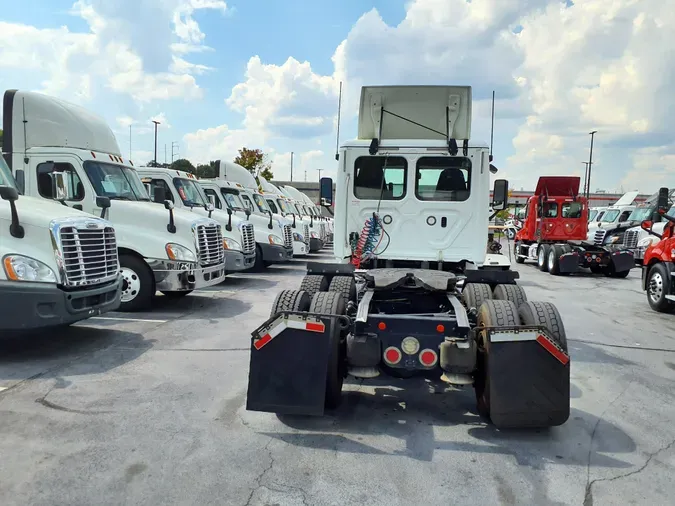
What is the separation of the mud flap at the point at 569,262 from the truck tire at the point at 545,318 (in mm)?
12953

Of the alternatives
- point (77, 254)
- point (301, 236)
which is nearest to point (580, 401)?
point (77, 254)

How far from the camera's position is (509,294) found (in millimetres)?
6059

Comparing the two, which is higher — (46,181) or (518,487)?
(46,181)

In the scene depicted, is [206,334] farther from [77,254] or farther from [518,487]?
[518,487]

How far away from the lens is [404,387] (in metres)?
5.31

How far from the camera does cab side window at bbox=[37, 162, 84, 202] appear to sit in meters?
8.27

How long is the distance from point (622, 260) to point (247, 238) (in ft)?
36.5

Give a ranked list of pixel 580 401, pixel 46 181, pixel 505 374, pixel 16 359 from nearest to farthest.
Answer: pixel 505 374 < pixel 580 401 < pixel 16 359 < pixel 46 181

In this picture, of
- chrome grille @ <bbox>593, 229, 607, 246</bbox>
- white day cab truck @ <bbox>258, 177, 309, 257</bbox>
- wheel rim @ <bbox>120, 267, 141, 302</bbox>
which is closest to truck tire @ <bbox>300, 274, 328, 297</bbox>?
wheel rim @ <bbox>120, 267, 141, 302</bbox>

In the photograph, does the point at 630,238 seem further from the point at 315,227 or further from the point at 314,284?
the point at 314,284

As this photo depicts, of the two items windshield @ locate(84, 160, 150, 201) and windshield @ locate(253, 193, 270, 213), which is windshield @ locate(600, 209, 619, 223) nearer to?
windshield @ locate(253, 193, 270, 213)

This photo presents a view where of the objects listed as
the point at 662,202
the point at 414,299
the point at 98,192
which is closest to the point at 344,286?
the point at 414,299

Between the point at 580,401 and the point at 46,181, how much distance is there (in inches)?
309

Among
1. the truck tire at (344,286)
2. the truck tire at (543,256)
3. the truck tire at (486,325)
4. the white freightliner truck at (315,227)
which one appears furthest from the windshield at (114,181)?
the truck tire at (543,256)
